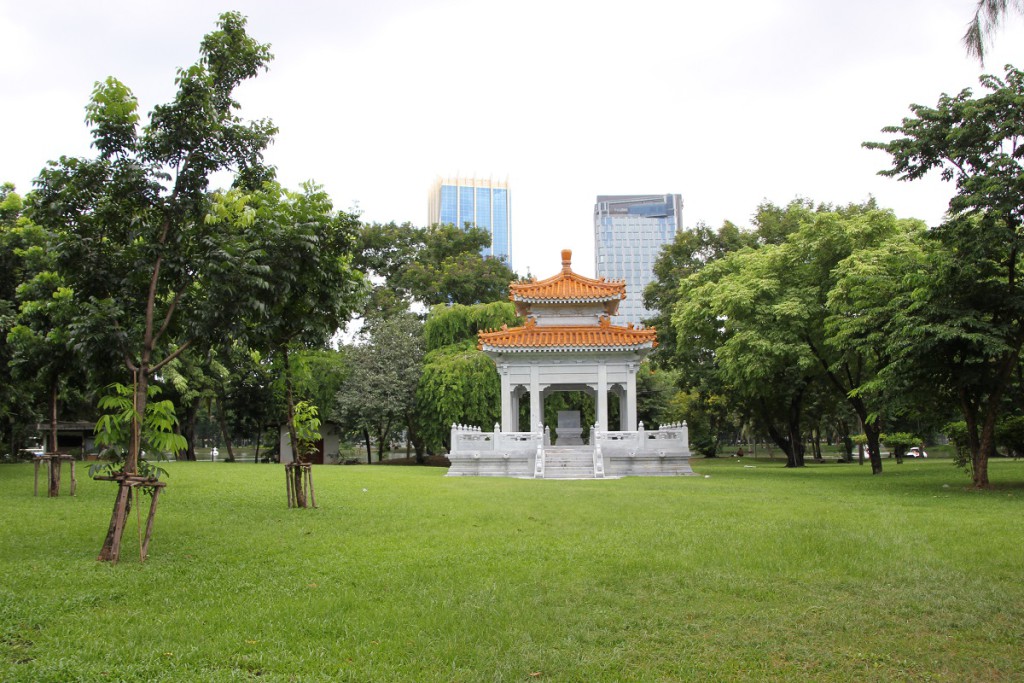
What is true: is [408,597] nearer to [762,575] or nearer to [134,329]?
[762,575]

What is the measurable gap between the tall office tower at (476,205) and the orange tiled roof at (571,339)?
220 ft

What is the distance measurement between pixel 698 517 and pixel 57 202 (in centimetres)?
857

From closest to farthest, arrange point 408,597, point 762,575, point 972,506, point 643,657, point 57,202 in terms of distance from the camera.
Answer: point 643,657 → point 408,597 → point 762,575 → point 57,202 → point 972,506

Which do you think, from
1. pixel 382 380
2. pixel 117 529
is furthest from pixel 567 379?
pixel 117 529

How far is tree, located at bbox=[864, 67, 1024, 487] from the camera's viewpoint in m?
14.4

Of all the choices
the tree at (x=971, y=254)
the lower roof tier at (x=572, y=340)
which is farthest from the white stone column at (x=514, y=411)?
the tree at (x=971, y=254)

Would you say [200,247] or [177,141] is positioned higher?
[177,141]

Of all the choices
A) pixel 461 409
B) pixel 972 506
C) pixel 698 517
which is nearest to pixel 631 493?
pixel 698 517

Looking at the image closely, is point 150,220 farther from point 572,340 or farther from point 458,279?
point 458,279

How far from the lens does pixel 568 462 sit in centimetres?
2398

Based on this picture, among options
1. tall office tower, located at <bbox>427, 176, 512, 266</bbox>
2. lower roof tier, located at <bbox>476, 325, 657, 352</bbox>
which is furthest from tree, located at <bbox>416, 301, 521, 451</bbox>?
tall office tower, located at <bbox>427, 176, 512, 266</bbox>

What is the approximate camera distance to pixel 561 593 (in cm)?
636

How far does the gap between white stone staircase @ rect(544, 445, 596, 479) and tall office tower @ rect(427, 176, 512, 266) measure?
69345mm

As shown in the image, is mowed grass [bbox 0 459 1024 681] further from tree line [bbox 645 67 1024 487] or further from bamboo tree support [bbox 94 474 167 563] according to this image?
tree line [bbox 645 67 1024 487]
